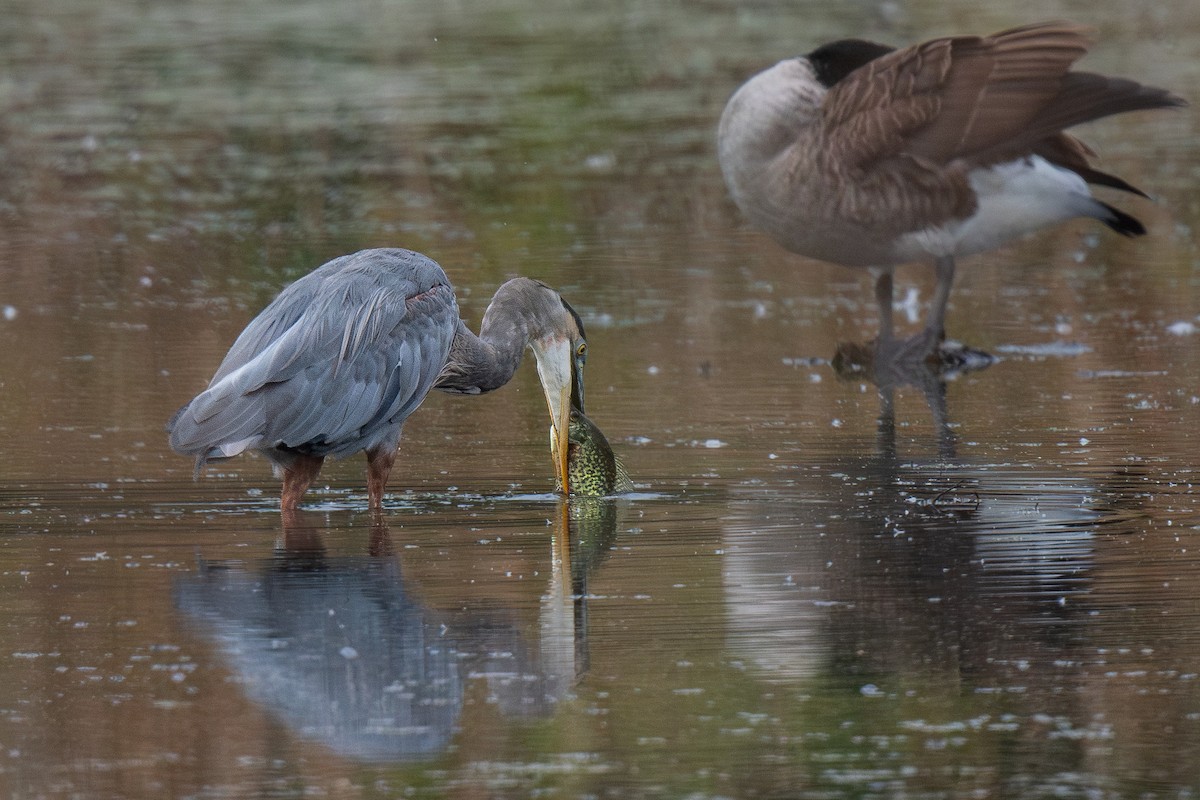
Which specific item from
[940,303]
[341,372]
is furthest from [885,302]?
[341,372]

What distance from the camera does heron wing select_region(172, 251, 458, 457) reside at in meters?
7.12

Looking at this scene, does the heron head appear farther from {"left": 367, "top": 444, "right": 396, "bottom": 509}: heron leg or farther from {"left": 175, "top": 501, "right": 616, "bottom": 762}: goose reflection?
{"left": 175, "top": 501, "right": 616, "bottom": 762}: goose reflection

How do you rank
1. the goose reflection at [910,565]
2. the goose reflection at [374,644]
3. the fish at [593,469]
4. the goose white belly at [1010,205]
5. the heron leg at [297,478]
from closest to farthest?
the goose reflection at [374,644] < the goose reflection at [910,565] < the heron leg at [297,478] < the fish at [593,469] < the goose white belly at [1010,205]

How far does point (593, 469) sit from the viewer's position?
25.3ft

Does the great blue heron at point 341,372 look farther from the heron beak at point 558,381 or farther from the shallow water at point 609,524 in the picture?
the shallow water at point 609,524

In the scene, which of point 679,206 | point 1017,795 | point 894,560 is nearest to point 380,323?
point 894,560

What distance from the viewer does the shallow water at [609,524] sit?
490 centimetres

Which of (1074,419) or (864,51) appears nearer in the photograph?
(1074,419)

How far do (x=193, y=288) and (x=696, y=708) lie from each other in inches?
305

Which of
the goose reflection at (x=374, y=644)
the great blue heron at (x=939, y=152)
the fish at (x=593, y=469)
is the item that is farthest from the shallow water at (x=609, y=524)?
the great blue heron at (x=939, y=152)

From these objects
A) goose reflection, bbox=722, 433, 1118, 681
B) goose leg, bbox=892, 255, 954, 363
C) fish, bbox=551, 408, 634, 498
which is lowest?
goose reflection, bbox=722, 433, 1118, 681

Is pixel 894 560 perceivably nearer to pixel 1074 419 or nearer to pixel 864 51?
pixel 1074 419

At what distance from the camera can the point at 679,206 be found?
603 inches

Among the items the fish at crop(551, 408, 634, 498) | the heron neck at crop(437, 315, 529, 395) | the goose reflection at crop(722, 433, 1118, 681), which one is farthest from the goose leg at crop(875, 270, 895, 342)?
the fish at crop(551, 408, 634, 498)
